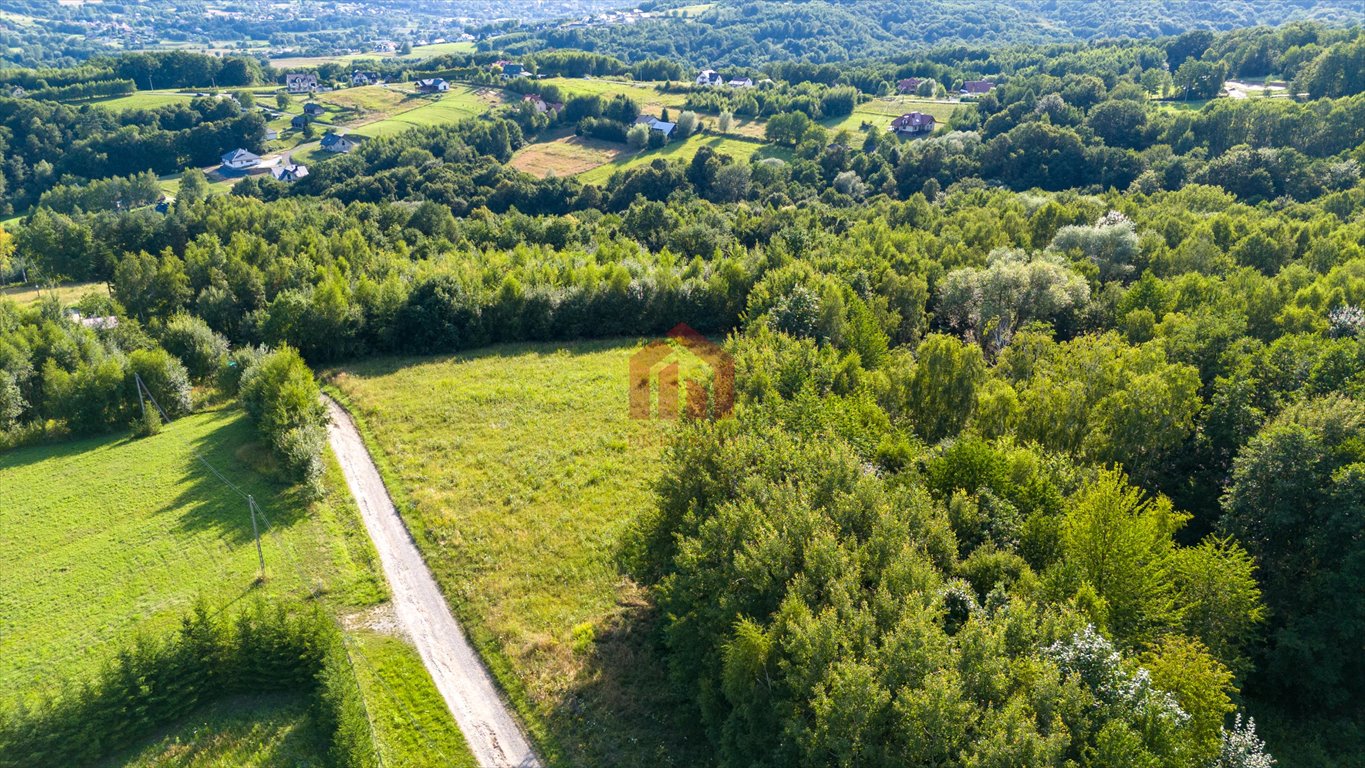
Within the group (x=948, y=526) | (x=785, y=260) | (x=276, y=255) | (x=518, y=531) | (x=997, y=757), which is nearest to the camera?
(x=997, y=757)

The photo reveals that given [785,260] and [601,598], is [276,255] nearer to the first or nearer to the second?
[785,260]

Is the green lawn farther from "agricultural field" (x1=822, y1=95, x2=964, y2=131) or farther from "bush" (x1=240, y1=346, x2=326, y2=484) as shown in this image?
"bush" (x1=240, y1=346, x2=326, y2=484)

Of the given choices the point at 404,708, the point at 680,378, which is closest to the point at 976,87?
the point at 680,378

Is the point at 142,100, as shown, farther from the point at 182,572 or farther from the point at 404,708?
the point at 404,708

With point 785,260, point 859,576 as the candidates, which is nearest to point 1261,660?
point 859,576

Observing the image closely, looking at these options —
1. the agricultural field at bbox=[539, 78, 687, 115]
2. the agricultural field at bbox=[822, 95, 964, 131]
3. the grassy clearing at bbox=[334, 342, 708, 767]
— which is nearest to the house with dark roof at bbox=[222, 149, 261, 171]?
the agricultural field at bbox=[539, 78, 687, 115]

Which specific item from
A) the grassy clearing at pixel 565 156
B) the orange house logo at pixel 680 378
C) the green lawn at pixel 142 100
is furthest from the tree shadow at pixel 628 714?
the green lawn at pixel 142 100

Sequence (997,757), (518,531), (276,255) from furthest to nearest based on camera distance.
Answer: (276,255) → (518,531) → (997,757)
